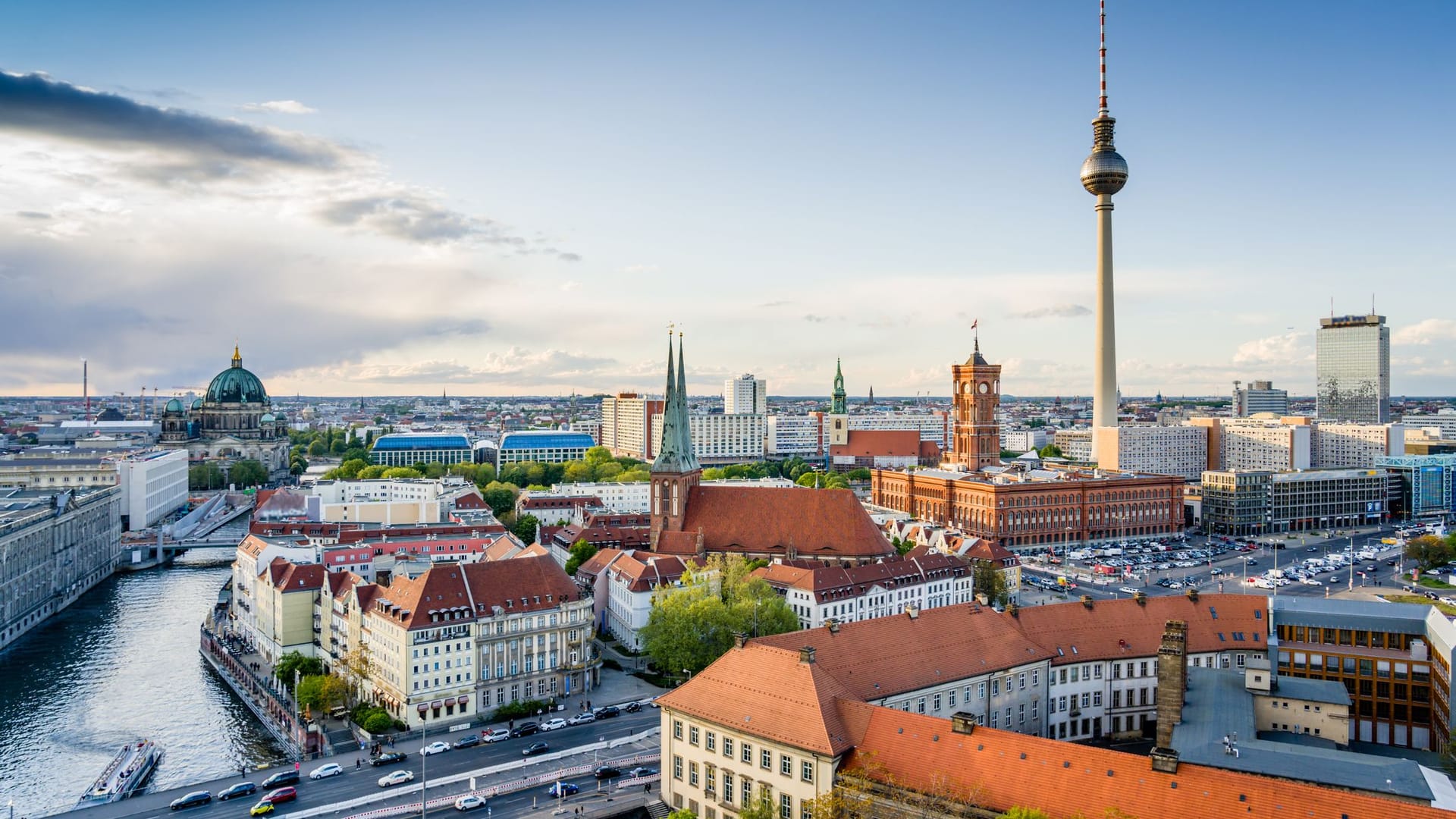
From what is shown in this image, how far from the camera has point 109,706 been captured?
62688mm

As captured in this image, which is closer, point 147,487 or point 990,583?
point 990,583

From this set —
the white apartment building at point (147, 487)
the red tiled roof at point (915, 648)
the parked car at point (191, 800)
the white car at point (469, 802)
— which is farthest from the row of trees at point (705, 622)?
the white apartment building at point (147, 487)

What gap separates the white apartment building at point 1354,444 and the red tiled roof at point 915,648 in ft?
460

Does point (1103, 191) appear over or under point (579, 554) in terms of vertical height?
over

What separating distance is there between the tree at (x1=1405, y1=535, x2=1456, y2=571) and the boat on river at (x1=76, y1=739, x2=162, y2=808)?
106654 mm

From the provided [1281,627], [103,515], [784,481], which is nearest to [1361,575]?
[1281,627]

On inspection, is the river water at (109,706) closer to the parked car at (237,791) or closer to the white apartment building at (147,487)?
the parked car at (237,791)

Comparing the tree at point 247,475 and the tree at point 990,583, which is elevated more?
the tree at point 247,475

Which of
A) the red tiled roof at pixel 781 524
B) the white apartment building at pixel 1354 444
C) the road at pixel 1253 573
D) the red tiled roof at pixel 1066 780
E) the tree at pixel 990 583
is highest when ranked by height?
the white apartment building at pixel 1354 444

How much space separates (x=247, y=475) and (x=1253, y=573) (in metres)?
160

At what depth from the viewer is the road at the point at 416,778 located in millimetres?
44312

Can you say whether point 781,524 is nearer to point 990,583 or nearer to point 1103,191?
point 990,583

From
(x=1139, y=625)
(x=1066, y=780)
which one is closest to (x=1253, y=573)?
(x=1139, y=625)

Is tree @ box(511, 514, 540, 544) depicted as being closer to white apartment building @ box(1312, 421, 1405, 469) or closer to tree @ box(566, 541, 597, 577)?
tree @ box(566, 541, 597, 577)
